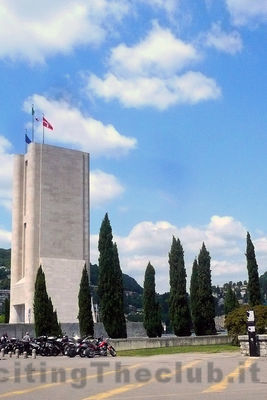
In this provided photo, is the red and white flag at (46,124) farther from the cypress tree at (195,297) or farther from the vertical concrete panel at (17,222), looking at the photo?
the cypress tree at (195,297)

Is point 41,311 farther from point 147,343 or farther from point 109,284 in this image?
point 147,343

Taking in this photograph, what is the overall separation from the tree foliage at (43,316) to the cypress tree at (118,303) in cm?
428

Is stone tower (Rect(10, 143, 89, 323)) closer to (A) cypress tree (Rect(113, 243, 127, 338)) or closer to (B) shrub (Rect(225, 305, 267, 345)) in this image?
(A) cypress tree (Rect(113, 243, 127, 338))

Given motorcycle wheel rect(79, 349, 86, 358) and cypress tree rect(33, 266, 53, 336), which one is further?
cypress tree rect(33, 266, 53, 336)

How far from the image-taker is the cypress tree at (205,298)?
138ft

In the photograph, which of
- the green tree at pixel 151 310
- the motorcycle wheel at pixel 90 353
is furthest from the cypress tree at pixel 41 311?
the motorcycle wheel at pixel 90 353

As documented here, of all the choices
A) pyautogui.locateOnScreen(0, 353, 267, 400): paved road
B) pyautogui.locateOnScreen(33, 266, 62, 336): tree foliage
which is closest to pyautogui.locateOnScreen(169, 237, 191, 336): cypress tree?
pyautogui.locateOnScreen(33, 266, 62, 336): tree foliage

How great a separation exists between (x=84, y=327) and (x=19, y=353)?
35.2ft

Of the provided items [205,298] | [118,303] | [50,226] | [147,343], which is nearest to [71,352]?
[147,343]

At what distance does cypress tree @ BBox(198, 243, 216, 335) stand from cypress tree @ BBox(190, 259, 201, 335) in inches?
9.2

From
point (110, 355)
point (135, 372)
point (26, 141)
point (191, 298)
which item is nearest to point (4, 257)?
point (26, 141)

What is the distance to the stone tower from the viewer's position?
49.2 metres

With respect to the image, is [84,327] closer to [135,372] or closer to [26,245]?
[26,245]

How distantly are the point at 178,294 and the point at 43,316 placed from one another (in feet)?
32.3
